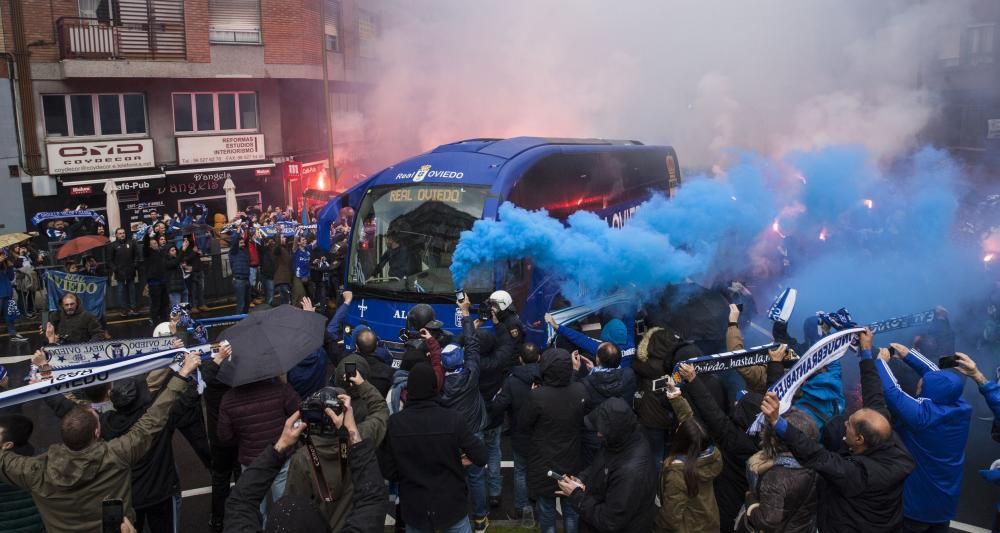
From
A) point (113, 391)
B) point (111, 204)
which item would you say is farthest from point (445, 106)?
point (113, 391)

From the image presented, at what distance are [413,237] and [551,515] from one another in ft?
15.4

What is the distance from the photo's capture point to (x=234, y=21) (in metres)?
21.9

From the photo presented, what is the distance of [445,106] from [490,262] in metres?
15.8

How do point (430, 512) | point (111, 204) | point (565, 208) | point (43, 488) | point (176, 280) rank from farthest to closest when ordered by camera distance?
point (111, 204) → point (176, 280) → point (565, 208) → point (430, 512) → point (43, 488)

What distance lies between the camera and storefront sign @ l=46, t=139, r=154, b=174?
19328 mm

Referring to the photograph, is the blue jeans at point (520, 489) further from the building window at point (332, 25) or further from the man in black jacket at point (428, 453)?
the building window at point (332, 25)

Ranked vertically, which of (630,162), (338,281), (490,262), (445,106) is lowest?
(338,281)

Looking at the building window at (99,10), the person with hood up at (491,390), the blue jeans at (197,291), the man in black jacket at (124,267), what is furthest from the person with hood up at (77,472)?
the building window at (99,10)

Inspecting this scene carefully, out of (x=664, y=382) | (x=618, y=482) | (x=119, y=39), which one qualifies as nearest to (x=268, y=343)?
(x=618, y=482)

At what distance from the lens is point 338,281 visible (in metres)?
13.4

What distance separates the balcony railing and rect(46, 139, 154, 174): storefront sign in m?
2.13

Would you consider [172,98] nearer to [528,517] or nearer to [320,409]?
[528,517]

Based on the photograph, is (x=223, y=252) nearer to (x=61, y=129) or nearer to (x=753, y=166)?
(x=61, y=129)

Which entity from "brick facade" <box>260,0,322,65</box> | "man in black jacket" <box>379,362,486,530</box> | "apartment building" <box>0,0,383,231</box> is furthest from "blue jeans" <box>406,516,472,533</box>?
"brick facade" <box>260,0,322,65</box>
